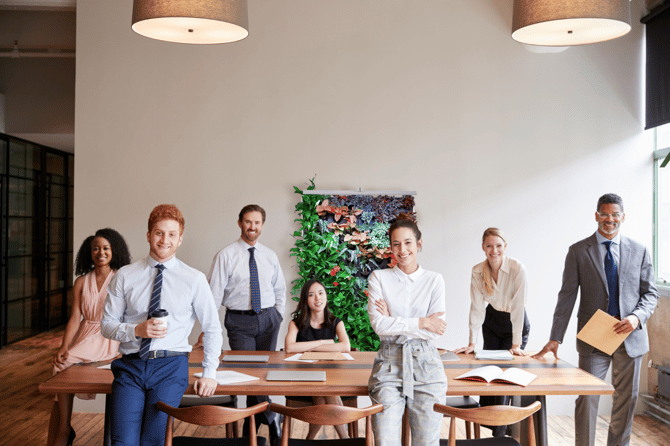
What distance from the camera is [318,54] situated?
521 cm

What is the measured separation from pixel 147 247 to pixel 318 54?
2401 millimetres

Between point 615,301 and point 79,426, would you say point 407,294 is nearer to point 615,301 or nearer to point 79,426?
point 615,301

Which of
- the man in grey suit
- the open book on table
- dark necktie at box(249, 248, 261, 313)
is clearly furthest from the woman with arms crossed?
dark necktie at box(249, 248, 261, 313)

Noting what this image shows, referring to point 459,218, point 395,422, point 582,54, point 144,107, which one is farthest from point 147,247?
point 582,54

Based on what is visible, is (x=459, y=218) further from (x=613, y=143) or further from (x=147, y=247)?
(x=147, y=247)

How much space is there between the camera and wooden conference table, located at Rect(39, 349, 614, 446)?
2727 mm

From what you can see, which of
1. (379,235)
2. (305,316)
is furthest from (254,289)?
(379,235)

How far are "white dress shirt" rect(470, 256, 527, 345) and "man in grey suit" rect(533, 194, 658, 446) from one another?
0.29 metres

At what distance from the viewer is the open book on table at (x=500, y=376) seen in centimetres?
281

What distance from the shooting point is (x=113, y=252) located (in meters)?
4.04

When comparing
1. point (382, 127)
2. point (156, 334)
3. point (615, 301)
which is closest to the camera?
point (156, 334)

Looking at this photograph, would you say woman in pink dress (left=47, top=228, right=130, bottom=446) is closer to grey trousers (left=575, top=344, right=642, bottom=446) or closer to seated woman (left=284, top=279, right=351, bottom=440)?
seated woman (left=284, top=279, right=351, bottom=440)

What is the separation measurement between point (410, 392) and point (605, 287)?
1710mm

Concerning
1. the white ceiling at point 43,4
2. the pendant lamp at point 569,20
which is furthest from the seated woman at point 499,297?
the white ceiling at point 43,4
